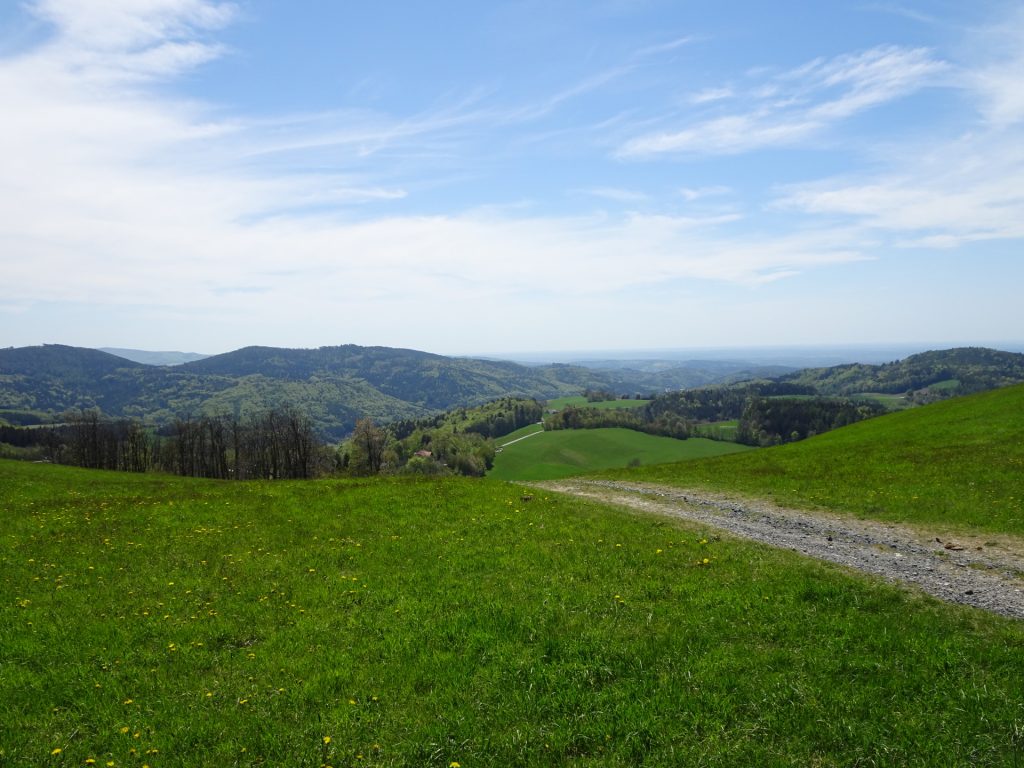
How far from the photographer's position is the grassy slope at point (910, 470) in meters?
25.5

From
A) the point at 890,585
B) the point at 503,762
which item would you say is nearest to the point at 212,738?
the point at 503,762

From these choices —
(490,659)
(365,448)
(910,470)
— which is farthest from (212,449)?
(490,659)

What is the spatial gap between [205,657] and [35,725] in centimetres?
290

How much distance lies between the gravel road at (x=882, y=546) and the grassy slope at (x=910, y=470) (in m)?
2.50

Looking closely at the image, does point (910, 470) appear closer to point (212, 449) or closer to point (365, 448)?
point (365, 448)

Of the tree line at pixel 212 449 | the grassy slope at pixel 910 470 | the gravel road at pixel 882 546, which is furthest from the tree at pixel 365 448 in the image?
the gravel road at pixel 882 546

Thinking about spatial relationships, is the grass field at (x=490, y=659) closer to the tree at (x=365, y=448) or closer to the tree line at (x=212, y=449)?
the tree at (x=365, y=448)

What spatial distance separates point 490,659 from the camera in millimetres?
11836

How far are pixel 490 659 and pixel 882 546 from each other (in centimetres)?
1663

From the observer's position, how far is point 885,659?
11062 millimetres

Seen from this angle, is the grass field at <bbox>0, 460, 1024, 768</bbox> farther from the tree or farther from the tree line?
the tree line

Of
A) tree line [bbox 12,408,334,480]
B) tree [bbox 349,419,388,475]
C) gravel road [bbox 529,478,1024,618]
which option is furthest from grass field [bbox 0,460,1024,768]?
tree line [bbox 12,408,334,480]

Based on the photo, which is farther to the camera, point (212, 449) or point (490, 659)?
point (212, 449)

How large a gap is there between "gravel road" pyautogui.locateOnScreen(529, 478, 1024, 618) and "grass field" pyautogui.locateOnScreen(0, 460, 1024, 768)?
2.03m
